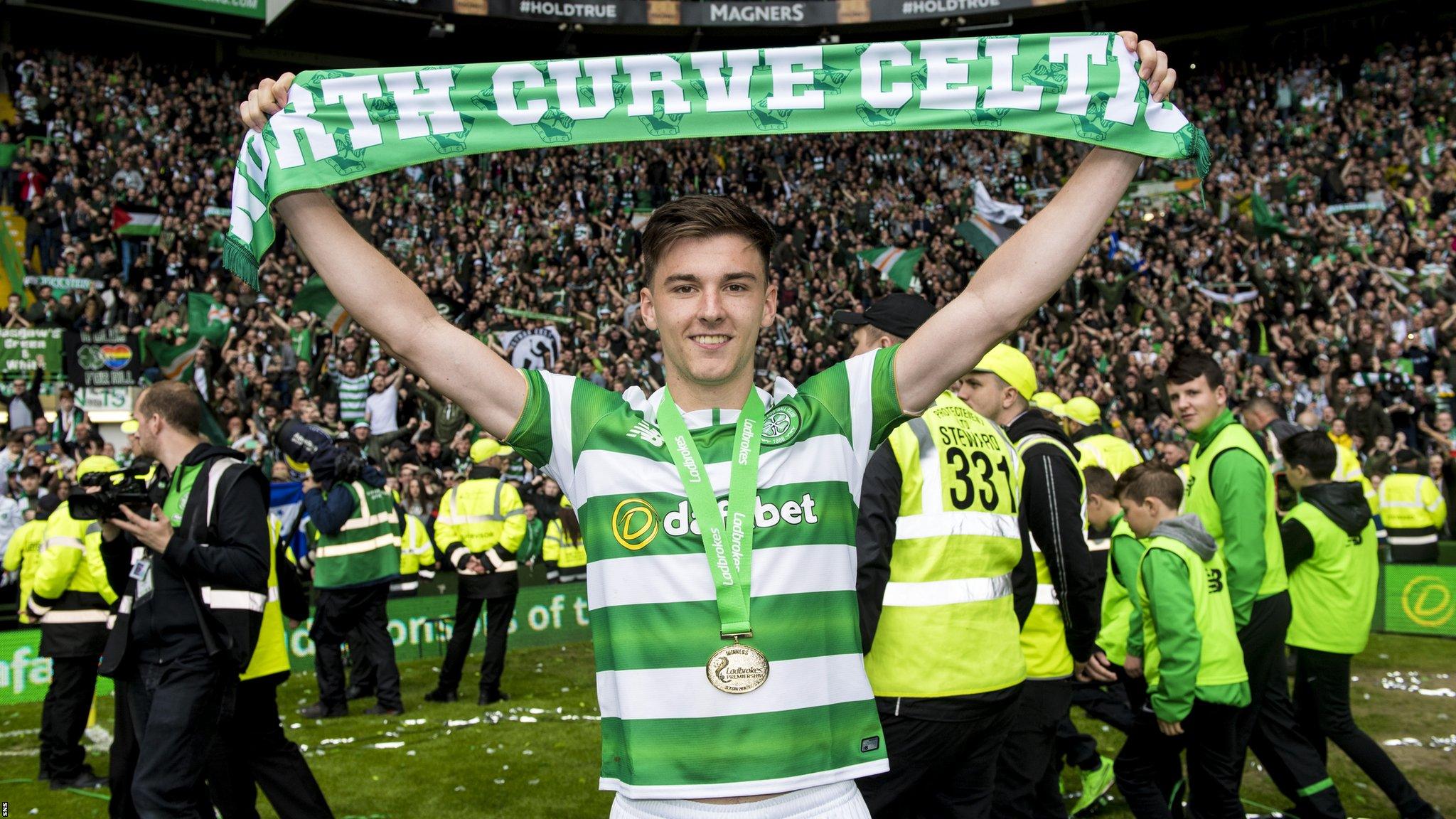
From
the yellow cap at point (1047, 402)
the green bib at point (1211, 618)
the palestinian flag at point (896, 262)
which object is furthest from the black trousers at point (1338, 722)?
the palestinian flag at point (896, 262)

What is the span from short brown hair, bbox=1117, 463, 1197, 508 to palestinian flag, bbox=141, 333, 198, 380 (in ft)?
49.6

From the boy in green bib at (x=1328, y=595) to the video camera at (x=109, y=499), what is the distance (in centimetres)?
582

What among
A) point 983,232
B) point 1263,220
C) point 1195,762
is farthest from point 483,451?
point 1263,220

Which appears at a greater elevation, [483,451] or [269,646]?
[483,451]

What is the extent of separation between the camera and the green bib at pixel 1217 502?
588 cm

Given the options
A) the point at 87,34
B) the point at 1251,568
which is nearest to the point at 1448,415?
the point at 1251,568

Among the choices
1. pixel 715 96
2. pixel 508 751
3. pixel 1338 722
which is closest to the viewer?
pixel 715 96

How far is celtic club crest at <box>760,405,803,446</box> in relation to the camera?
2.54m

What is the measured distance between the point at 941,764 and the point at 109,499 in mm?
3541

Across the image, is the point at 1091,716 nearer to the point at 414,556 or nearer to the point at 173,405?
the point at 173,405

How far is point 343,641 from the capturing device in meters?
10.2

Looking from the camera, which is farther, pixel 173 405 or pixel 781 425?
pixel 173 405

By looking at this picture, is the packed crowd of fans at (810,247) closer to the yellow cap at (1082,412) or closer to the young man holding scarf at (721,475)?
the yellow cap at (1082,412)

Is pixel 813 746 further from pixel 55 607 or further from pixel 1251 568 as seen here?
pixel 55 607
